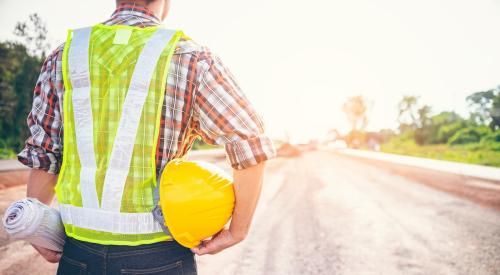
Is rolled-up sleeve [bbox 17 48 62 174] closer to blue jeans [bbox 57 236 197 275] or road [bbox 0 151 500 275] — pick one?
blue jeans [bbox 57 236 197 275]

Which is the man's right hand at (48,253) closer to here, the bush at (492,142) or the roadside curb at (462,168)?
the roadside curb at (462,168)

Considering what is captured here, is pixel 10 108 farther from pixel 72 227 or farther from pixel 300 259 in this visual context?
pixel 72 227

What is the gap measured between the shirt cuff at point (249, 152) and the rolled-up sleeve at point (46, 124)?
705 millimetres

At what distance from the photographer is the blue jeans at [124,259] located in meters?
1.06

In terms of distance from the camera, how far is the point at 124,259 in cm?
106

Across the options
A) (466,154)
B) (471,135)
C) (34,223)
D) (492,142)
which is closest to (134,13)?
(34,223)

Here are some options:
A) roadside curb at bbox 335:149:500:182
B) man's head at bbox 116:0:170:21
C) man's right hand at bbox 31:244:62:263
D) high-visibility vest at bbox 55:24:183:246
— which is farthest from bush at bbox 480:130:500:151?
man's right hand at bbox 31:244:62:263

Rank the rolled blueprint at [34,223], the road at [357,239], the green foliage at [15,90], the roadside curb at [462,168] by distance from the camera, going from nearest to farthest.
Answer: the rolled blueprint at [34,223] → the road at [357,239] → the roadside curb at [462,168] → the green foliage at [15,90]

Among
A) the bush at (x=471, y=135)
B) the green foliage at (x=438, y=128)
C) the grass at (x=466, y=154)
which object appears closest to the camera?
the grass at (x=466, y=154)

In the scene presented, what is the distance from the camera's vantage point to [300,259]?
4227 millimetres

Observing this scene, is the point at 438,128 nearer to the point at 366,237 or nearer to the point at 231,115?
the point at 366,237

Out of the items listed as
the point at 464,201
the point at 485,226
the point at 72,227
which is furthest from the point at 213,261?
the point at 464,201

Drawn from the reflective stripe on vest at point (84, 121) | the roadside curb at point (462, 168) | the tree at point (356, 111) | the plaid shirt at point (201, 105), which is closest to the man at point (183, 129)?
the plaid shirt at point (201, 105)

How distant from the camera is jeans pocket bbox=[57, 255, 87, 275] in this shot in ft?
3.61
